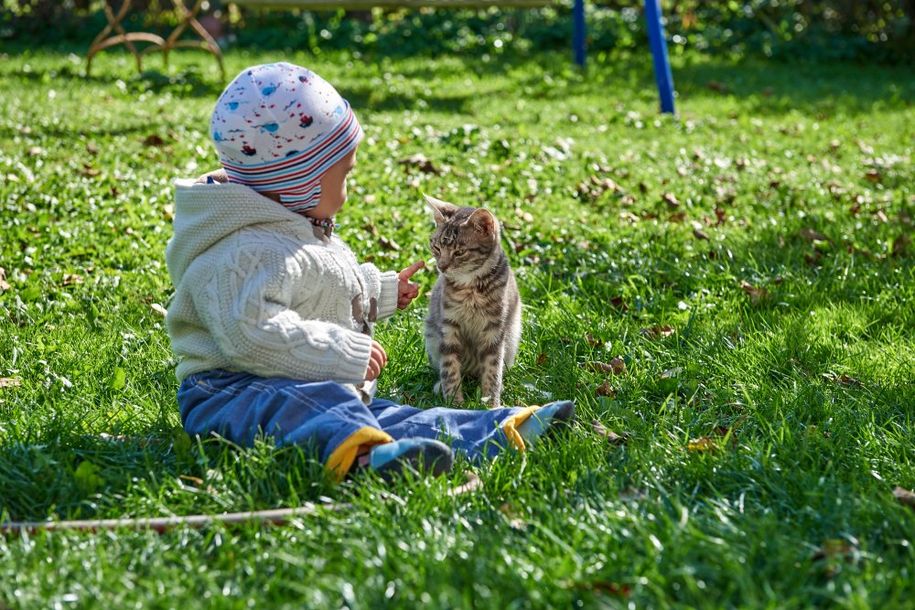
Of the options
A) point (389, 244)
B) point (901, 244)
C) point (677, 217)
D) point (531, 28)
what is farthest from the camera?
point (531, 28)

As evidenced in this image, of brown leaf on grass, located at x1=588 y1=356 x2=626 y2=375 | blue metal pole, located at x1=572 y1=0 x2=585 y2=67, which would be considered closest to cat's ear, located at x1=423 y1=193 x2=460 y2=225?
brown leaf on grass, located at x1=588 y1=356 x2=626 y2=375

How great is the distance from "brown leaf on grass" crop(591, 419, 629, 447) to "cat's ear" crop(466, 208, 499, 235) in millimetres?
925

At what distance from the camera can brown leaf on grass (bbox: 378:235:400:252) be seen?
19.4 ft

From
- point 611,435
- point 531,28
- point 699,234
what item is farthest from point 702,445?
point 531,28

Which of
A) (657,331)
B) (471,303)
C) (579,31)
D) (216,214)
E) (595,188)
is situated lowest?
(657,331)

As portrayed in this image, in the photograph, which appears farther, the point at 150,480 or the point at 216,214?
the point at 216,214

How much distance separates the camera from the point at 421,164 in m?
7.38

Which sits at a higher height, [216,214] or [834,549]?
[216,214]

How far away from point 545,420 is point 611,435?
0.25 meters

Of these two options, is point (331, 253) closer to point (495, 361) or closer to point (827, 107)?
point (495, 361)

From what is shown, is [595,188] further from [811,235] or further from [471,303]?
[471,303]

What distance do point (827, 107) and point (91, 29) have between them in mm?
9916

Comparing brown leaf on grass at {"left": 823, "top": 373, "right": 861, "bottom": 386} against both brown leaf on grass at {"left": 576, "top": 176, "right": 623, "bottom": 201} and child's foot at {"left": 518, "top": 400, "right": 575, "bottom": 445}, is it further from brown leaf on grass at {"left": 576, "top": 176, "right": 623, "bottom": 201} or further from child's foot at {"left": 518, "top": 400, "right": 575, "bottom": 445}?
brown leaf on grass at {"left": 576, "top": 176, "right": 623, "bottom": 201}

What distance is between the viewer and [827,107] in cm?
1104
